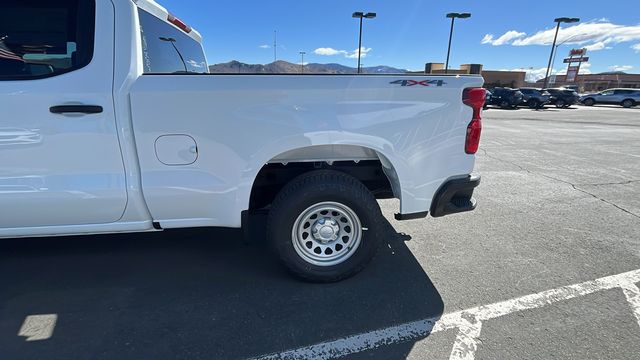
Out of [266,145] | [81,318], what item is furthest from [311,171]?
[81,318]

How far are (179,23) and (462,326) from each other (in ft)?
11.8

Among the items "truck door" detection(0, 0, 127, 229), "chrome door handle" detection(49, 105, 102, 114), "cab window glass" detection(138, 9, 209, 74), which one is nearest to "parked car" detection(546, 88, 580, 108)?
"cab window glass" detection(138, 9, 209, 74)

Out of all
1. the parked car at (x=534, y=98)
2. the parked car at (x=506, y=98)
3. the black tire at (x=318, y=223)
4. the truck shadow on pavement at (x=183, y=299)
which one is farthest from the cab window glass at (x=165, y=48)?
the parked car at (x=534, y=98)

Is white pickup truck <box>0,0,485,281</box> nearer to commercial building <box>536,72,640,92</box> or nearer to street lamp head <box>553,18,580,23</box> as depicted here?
street lamp head <box>553,18,580,23</box>

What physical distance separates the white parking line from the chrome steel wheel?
725mm

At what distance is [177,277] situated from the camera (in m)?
2.94

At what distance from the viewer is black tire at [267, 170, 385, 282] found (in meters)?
2.66

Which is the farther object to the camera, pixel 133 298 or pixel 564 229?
pixel 564 229

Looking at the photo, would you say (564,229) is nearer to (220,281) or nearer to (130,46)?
(220,281)

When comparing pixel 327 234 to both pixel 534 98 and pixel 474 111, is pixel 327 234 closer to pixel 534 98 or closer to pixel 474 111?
pixel 474 111

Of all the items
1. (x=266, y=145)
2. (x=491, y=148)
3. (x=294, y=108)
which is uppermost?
(x=294, y=108)

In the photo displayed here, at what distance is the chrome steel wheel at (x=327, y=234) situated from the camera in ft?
9.06

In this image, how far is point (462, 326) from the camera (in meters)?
2.40

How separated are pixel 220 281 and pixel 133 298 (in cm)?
64
